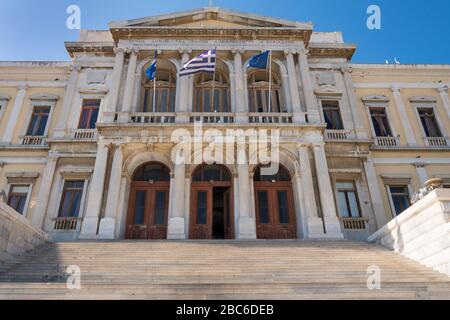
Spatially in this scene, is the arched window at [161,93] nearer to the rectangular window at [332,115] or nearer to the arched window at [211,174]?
the arched window at [211,174]

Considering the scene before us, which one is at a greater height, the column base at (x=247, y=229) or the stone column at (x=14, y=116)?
the stone column at (x=14, y=116)

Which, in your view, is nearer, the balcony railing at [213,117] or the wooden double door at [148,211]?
the wooden double door at [148,211]

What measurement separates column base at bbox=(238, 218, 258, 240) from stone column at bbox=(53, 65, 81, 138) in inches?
395

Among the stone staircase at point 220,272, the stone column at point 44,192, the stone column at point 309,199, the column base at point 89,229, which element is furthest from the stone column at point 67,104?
the stone column at point 309,199

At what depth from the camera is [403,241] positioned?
9.78 meters

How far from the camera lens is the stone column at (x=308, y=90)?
51.8ft

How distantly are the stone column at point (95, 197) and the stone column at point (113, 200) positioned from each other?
0.32 meters

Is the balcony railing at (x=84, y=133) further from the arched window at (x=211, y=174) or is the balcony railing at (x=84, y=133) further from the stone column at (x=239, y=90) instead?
the stone column at (x=239, y=90)

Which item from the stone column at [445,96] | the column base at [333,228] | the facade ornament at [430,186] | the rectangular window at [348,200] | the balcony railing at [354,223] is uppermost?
the stone column at [445,96]

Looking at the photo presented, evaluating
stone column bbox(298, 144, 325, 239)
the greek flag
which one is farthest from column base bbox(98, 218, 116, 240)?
stone column bbox(298, 144, 325, 239)

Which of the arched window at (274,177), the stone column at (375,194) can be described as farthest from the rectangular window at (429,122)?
the arched window at (274,177)

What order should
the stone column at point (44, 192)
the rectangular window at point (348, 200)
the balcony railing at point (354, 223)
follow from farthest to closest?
1. the rectangular window at point (348, 200)
2. the balcony railing at point (354, 223)
3. the stone column at point (44, 192)

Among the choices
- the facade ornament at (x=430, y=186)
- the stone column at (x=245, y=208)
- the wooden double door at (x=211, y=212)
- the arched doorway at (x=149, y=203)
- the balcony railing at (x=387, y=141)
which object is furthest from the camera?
the balcony railing at (x=387, y=141)

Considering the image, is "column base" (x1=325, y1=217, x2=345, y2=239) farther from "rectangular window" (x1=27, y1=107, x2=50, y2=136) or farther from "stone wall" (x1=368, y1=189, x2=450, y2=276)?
"rectangular window" (x1=27, y1=107, x2=50, y2=136)
